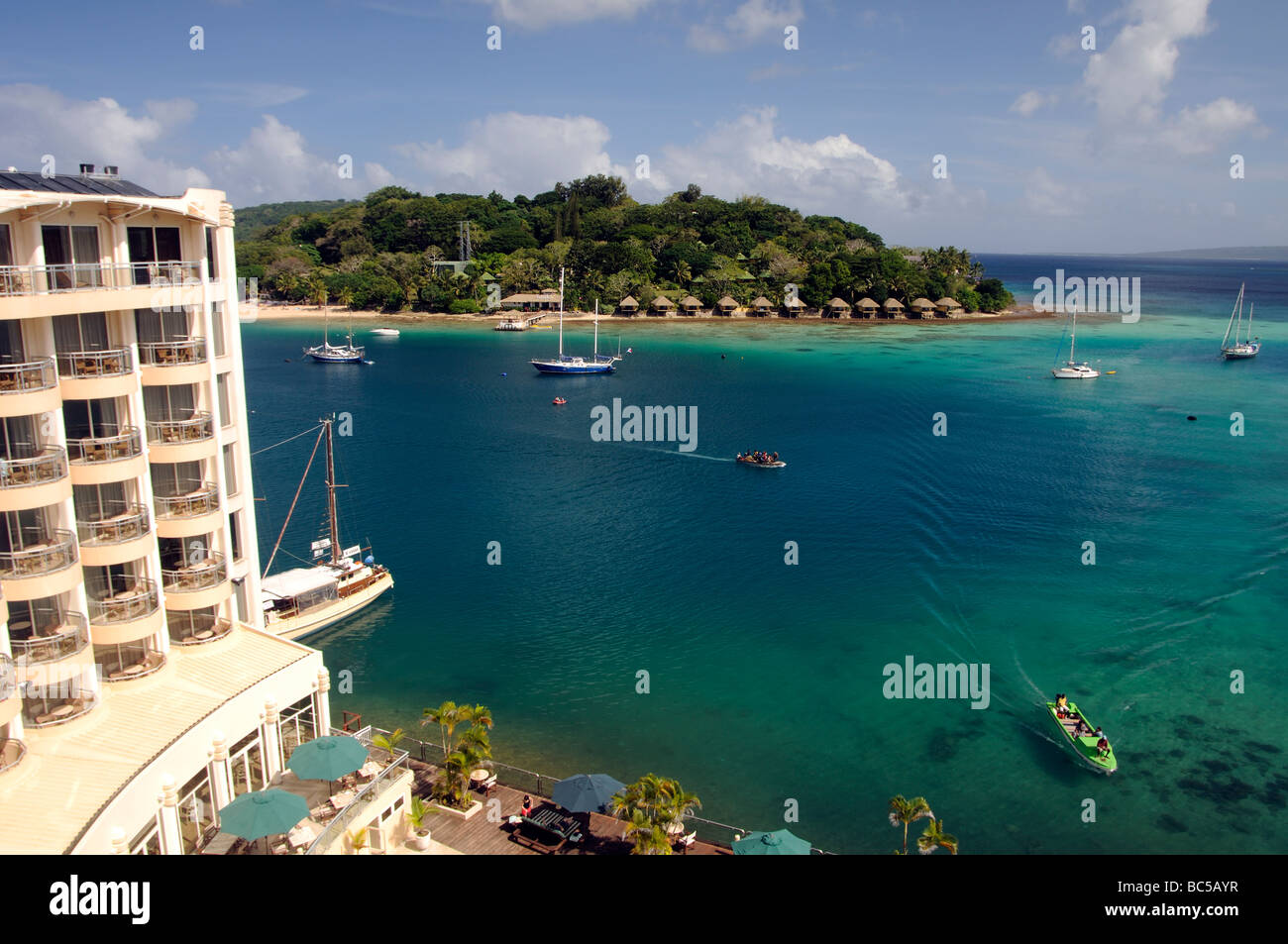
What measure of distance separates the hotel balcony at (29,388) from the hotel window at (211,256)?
6069mm

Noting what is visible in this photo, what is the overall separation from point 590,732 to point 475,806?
7565 millimetres

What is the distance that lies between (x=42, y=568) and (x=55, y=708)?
3346mm

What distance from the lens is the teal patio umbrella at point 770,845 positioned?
917 inches

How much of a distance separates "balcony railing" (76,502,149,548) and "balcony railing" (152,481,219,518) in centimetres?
165

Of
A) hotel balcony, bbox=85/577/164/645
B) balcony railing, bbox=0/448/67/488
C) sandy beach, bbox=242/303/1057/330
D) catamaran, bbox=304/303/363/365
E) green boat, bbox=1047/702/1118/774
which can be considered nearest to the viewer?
balcony railing, bbox=0/448/67/488

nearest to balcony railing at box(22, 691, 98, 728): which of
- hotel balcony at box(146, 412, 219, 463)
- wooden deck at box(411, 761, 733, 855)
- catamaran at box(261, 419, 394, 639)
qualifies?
hotel balcony at box(146, 412, 219, 463)

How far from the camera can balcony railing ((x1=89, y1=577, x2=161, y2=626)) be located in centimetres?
2228

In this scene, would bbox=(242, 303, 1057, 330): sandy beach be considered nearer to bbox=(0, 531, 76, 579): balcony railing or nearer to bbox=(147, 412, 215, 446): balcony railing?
bbox=(147, 412, 215, 446): balcony railing

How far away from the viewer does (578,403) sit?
92.7m

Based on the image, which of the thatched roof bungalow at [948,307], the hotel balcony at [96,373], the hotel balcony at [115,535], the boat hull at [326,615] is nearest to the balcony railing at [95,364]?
the hotel balcony at [96,373]

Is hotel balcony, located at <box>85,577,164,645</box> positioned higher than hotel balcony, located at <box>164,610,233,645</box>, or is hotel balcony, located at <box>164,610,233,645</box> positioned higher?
hotel balcony, located at <box>85,577,164,645</box>

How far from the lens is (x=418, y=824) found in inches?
972

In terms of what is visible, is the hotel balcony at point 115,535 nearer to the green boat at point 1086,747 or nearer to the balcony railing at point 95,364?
the balcony railing at point 95,364
